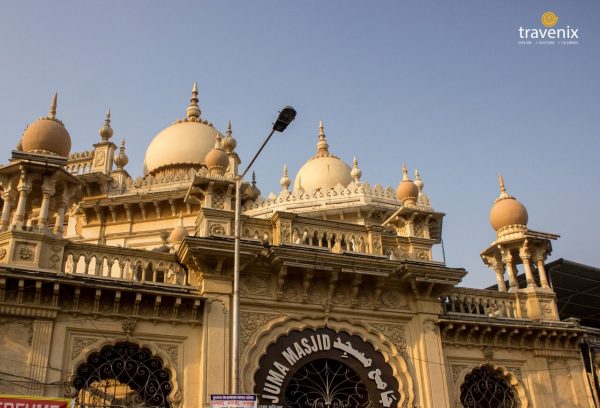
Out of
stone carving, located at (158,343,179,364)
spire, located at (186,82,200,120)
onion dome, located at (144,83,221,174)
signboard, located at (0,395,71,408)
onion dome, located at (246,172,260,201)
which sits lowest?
signboard, located at (0,395,71,408)

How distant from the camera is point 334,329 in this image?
1382cm

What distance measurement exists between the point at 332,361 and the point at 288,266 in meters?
2.24

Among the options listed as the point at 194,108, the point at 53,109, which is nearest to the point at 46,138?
the point at 53,109

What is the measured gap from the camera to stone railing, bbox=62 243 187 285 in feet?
41.3

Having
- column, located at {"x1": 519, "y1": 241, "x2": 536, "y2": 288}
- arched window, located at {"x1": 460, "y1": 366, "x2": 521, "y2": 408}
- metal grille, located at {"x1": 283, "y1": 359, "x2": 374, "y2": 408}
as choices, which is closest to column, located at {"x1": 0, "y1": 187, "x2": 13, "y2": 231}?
metal grille, located at {"x1": 283, "y1": 359, "x2": 374, "y2": 408}

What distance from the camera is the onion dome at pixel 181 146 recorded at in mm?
21141

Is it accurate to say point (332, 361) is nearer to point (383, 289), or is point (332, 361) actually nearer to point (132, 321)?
point (383, 289)

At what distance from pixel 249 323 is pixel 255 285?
825 millimetres

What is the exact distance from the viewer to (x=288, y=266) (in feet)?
43.8

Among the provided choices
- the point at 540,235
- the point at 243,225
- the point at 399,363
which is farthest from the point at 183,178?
the point at 540,235

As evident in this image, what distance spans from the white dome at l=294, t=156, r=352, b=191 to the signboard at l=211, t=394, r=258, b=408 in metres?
14.0

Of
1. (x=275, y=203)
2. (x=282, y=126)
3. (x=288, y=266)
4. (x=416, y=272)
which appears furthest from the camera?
(x=275, y=203)

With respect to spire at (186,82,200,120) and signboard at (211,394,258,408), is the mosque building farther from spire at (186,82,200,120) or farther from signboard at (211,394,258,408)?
spire at (186,82,200,120)

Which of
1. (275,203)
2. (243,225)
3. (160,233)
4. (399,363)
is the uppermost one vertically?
(275,203)
